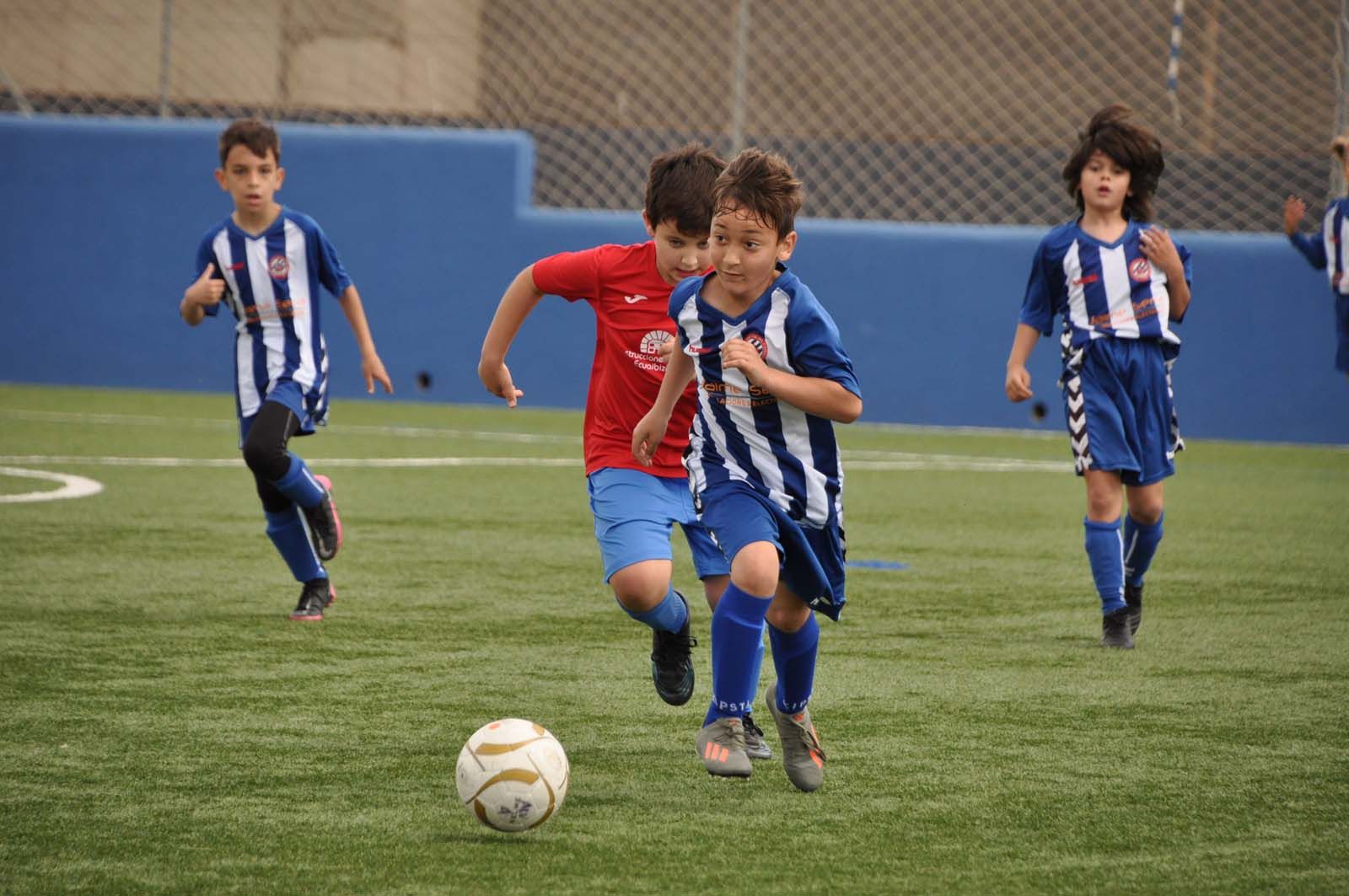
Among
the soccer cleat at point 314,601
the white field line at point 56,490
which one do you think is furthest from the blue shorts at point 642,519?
the white field line at point 56,490

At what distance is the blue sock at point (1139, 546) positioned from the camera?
5.77m

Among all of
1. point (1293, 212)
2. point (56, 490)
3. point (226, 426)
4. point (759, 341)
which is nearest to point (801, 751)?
point (759, 341)

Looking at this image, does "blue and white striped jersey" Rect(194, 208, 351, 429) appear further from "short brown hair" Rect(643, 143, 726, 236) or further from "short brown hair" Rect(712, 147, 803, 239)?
"short brown hair" Rect(712, 147, 803, 239)

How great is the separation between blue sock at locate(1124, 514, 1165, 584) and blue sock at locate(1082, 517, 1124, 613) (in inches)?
3.5

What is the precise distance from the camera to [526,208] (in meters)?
13.4

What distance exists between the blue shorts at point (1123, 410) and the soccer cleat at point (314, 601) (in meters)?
2.42

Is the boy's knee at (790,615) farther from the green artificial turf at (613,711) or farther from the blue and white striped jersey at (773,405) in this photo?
the green artificial turf at (613,711)

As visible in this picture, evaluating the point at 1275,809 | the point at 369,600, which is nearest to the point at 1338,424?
the point at 369,600

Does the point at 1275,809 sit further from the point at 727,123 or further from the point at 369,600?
the point at 727,123

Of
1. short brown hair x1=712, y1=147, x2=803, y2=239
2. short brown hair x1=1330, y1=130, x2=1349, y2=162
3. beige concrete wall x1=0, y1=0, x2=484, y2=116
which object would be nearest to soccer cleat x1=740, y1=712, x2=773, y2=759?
short brown hair x1=712, y1=147, x2=803, y2=239

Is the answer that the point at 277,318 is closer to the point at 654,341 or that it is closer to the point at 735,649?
the point at 654,341

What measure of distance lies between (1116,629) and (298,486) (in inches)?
103

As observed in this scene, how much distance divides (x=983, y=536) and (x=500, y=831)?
4.71 metres

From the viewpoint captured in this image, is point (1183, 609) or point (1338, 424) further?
point (1338, 424)
